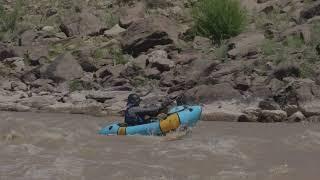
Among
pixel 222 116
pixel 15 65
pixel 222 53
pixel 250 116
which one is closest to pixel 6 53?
pixel 15 65

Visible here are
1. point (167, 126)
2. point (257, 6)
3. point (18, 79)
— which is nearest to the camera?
point (167, 126)

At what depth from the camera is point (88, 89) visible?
560 inches

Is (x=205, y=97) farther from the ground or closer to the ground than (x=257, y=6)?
closer to the ground

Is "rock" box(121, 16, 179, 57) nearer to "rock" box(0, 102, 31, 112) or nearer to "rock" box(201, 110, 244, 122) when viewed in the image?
"rock" box(0, 102, 31, 112)

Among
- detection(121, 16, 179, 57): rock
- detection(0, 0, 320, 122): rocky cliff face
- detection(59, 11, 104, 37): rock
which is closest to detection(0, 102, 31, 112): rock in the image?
detection(0, 0, 320, 122): rocky cliff face

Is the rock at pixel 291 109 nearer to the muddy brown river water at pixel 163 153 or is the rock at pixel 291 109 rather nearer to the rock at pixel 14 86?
the muddy brown river water at pixel 163 153

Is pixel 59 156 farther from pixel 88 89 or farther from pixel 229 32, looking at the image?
pixel 229 32

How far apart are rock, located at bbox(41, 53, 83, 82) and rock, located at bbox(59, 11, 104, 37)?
252 cm

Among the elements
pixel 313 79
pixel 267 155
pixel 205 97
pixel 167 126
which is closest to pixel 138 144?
pixel 167 126

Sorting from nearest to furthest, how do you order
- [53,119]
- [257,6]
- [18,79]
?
[53,119], [18,79], [257,6]

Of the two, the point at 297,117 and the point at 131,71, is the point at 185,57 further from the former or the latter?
the point at 297,117

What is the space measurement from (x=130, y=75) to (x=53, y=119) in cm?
294

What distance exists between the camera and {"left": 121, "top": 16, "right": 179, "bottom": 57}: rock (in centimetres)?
1570

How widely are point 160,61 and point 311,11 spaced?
4222 mm
